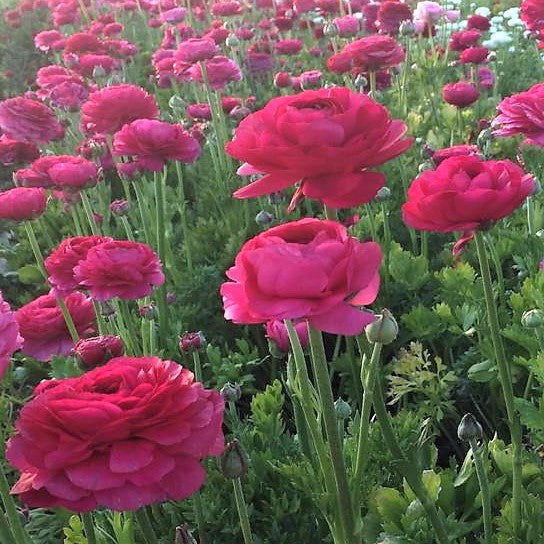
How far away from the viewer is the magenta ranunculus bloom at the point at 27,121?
2316 millimetres

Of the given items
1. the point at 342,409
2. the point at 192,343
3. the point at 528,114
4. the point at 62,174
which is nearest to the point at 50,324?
the point at 192,343

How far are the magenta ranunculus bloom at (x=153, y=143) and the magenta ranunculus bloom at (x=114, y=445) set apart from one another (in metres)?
1.11

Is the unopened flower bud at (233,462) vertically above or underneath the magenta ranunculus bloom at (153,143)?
underneath

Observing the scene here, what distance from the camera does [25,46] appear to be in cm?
592

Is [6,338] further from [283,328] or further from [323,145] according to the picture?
[283,328]

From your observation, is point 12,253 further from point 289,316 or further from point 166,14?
point 289,316

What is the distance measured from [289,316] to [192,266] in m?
1.85

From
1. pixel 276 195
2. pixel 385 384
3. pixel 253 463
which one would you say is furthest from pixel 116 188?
pixel 253 463

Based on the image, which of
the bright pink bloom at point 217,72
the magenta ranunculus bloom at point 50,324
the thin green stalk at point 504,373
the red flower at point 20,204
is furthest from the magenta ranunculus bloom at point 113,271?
the bright pink bloom at point 217,72

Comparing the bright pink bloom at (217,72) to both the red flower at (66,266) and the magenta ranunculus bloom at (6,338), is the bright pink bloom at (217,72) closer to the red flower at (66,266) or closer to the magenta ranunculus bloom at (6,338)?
the red flower at (66,266)

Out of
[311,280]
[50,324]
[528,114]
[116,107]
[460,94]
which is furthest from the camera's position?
[460,94]

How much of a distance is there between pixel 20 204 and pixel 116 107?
1.58 ft

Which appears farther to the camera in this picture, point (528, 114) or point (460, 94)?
point (460, 94)

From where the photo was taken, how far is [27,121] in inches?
92.3
